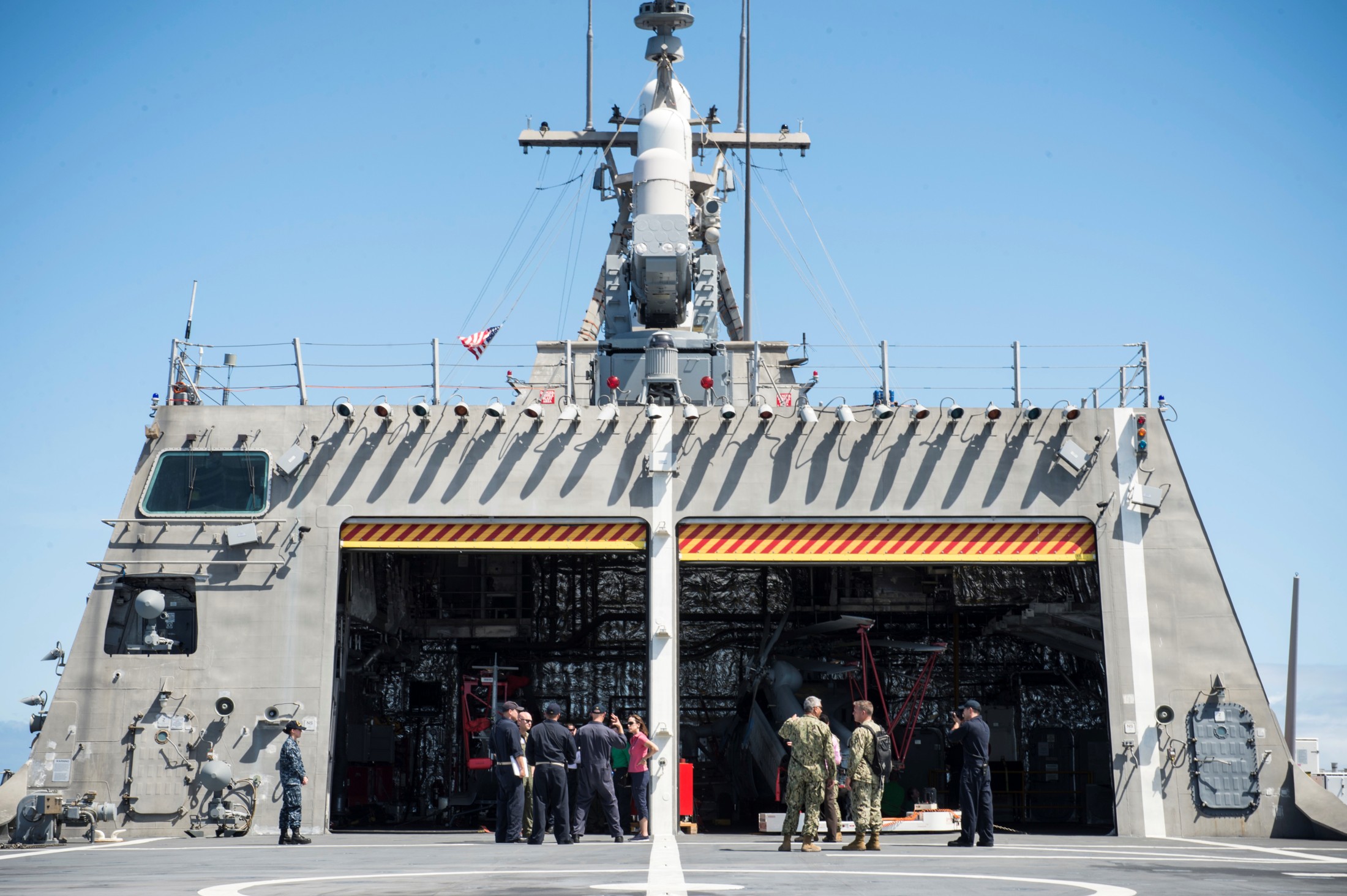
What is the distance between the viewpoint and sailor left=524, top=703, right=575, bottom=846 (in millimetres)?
15922

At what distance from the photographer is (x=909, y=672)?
2794cm

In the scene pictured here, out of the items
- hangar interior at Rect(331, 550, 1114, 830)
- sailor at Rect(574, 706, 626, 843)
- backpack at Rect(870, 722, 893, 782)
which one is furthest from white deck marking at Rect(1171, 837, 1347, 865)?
sailor at Rect(574, 706, 626, 843)

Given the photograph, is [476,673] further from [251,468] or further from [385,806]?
[251,468]

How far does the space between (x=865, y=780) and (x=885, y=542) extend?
Answer: 567 cm

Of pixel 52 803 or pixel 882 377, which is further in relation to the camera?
pixel 882 377

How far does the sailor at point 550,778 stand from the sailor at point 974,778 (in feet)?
15.9

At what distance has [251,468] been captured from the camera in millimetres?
19375

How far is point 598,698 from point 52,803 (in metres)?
13.2

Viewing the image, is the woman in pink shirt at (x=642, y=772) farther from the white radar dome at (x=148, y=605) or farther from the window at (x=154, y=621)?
the white radar dome at (x=148, y=605)

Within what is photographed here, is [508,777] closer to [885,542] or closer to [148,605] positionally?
[148,605]

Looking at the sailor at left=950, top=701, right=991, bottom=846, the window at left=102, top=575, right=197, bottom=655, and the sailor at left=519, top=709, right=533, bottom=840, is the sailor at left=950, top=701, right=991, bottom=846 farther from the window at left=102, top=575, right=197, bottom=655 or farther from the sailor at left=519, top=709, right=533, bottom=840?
the window at left=102, top=575, right=197, bottom=655

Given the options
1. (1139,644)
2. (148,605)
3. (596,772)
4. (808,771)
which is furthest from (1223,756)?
(148,605)

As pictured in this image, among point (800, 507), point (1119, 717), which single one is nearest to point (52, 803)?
point (800, 507)

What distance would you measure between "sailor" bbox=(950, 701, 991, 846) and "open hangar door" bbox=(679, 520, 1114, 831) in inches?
212
